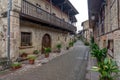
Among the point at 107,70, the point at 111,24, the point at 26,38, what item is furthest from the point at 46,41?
the point at 107,70

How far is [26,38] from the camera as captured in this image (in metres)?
12.2

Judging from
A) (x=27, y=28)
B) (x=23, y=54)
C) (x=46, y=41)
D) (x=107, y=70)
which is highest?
(x=27, y=28)

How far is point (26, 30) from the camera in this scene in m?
11.9

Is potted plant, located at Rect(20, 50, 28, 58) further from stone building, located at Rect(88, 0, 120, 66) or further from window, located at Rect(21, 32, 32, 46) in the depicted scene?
stone building, located at Rect(88, 0, 120, 66)

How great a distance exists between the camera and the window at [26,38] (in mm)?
11697

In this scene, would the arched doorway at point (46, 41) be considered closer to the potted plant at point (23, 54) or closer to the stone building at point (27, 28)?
the stone building at point (27, 28)

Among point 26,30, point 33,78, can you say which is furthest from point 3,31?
point 33,78

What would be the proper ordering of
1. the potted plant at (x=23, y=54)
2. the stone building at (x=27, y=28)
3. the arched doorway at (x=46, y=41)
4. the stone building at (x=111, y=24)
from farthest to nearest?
the arched doorway at (x=46, y=41) → the potted plant at (x=23, y=54) → the stone building at (x=27, y=28) → the stone building at (x=111, y=24)

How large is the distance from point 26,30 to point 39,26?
251 centimetres

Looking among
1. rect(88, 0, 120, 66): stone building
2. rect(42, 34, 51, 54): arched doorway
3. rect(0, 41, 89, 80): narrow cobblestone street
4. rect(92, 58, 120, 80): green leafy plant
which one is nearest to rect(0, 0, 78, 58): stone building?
rect(42, 34, 51, 54): arched doorway

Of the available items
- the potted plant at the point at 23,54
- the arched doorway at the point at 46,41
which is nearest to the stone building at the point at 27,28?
the arched doorway at the point at 46,41

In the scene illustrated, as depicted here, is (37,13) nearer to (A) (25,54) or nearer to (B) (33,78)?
(A) (25,54)

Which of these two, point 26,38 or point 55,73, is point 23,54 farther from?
point 55,73

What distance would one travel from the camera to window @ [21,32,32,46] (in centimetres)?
1170
